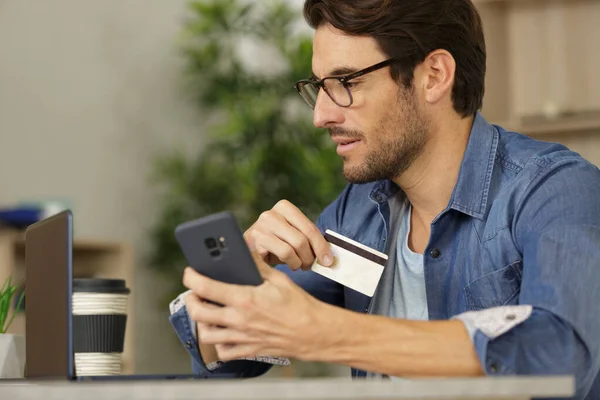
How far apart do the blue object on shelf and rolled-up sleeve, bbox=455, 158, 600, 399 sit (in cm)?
249

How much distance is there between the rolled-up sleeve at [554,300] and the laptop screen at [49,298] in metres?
0.53

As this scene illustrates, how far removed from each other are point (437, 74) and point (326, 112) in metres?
0.25

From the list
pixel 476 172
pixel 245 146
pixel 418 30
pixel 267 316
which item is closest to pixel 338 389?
pixel 267 316

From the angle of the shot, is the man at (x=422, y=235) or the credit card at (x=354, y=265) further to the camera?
the credit card at (x=354, y=265)

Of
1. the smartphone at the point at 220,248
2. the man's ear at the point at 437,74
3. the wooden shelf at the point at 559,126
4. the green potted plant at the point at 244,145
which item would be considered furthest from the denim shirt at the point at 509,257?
the green potted plant at the point at 244,145

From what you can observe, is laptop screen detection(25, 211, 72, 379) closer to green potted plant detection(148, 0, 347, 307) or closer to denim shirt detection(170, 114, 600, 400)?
denim shirt detection(170, 114, 600, 400)

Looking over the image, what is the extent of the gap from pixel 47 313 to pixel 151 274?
362cm

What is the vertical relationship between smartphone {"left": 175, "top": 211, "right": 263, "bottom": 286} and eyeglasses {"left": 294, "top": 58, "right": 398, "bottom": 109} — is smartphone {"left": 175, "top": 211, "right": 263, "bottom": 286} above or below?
below

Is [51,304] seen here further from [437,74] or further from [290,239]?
[437,74]

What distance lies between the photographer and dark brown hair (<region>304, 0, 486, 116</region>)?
182 centimetres

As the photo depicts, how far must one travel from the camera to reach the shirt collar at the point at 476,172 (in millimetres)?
1733

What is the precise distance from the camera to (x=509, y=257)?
5.38 feet

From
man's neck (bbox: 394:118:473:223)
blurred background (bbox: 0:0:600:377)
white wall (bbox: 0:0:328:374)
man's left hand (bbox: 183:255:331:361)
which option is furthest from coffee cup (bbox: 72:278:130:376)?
white wall (bbox: 0:0:328:374)

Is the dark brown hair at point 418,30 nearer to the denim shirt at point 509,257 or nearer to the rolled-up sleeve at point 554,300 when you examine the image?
the denim shirt at point 509,257
